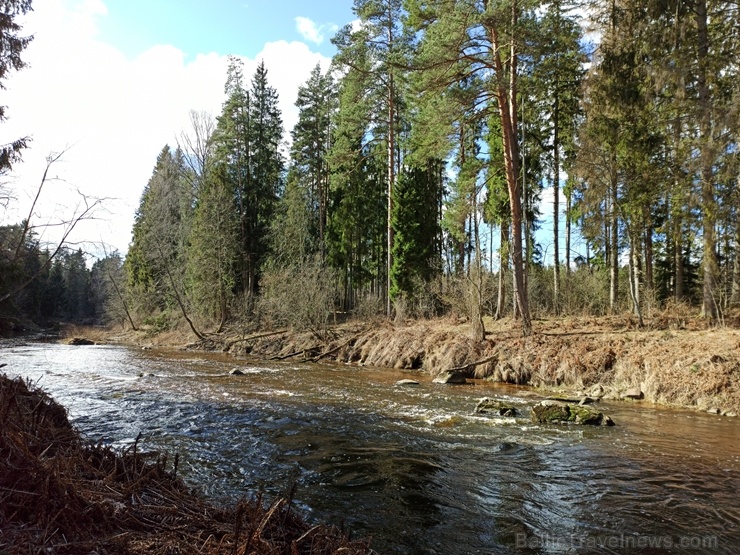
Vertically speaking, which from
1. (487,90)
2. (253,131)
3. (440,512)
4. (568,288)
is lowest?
(440,512)

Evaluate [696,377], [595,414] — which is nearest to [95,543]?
[595,414]

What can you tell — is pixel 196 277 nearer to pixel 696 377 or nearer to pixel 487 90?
pixel 487 90

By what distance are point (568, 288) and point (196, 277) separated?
25.3 metres

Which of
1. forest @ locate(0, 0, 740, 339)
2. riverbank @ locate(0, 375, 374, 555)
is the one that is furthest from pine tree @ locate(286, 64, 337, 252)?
riverbank @ locate(0, 375, 374, 555)

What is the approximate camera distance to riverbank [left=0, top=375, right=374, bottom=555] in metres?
2.76

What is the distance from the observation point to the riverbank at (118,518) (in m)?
2.76

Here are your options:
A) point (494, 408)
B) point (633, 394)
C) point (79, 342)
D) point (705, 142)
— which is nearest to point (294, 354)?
point (494, 408)

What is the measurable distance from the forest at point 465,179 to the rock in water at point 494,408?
7.49 meters

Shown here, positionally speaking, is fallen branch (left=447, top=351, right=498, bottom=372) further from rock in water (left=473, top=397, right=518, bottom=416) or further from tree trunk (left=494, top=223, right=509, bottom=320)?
rock in water (left=473, top=397, right=518, bottom=416)

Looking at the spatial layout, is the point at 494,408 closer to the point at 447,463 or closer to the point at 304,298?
the point at 447,463

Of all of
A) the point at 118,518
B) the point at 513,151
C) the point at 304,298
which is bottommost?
the point at 118,518

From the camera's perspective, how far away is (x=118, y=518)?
10.5 feet

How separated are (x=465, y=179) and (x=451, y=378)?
354 inches

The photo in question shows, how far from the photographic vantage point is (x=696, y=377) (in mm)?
11688
